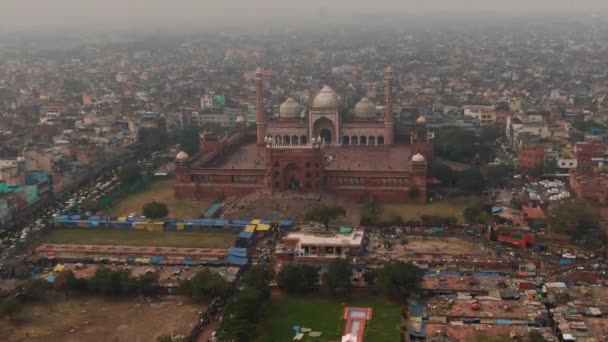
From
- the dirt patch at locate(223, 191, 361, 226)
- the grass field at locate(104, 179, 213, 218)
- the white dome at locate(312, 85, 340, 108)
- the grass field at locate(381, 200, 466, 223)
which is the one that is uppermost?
the white dome at locate(312, 85, 340, 108)

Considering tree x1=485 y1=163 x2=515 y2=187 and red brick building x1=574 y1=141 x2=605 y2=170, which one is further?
red brick building x1=574 y1=141 x2=605 y2=170

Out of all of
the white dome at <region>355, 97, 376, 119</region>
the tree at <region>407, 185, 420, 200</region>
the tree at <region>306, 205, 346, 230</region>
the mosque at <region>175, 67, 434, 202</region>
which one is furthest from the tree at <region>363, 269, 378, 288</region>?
the white dome at <region>355, 97, 376, 119</region>

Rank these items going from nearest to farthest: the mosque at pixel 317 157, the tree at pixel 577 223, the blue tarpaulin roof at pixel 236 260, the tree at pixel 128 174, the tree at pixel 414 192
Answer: the blue tarpaulin roof at pixel 236 260, the tree at pixel 577 223, the tree at pixel 414 192, the mosque at pixel 317 157, the tree at pixel 128 174

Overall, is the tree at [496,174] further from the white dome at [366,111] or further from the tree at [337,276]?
the tree at [337,276]

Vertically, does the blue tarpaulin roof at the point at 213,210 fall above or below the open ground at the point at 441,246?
below

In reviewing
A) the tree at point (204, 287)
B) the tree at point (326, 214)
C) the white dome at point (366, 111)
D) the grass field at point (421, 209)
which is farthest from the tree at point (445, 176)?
→ the tree at point (204, 287)

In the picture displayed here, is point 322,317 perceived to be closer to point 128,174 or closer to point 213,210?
point 213,210

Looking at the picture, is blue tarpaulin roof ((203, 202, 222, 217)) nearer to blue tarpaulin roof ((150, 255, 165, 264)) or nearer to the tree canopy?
blue tarpaulin roof ((150, 255, 165, 264))
